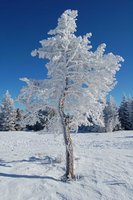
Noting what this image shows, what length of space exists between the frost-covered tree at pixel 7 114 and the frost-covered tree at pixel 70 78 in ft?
160

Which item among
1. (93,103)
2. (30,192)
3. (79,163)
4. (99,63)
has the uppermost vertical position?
(99,63)

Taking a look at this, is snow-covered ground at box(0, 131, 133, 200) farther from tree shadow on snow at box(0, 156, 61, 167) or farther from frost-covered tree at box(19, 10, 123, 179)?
frost-covered tree at box(19, 10, 123, 179)

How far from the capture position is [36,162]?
61.2 feet

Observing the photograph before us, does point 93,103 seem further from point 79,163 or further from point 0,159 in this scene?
point 0,159

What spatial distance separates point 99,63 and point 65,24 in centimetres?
303

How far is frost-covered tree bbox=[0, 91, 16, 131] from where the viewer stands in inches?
2506

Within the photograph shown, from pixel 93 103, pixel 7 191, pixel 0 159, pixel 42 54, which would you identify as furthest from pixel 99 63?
pixel 0 159

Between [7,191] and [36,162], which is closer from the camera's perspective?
[7,191]

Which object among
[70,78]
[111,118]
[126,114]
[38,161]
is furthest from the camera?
[126,114]

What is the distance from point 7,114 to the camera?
63469 millimetres

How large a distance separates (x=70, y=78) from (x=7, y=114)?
49.6m

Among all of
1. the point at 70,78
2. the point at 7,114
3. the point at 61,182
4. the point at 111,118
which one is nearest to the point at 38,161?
the point at 61,182

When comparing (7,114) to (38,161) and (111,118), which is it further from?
(38,161)

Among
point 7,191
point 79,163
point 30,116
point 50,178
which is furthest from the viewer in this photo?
point 79,163
